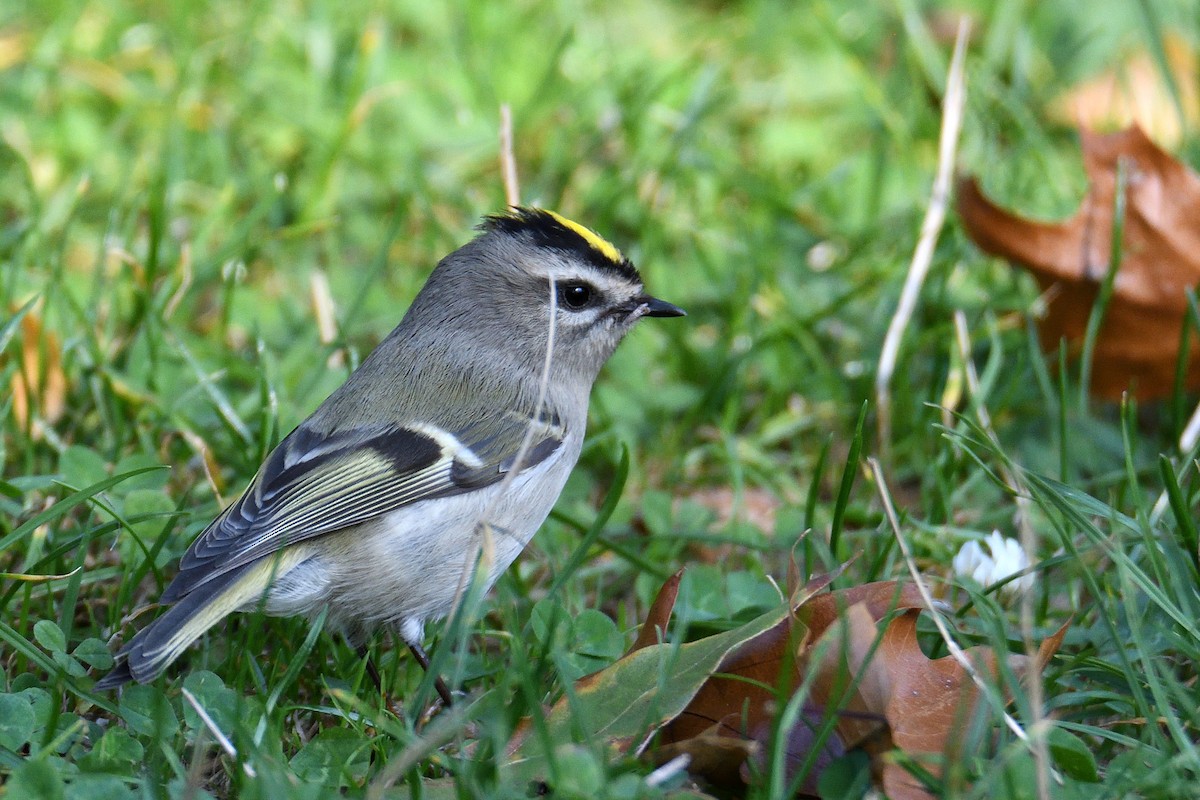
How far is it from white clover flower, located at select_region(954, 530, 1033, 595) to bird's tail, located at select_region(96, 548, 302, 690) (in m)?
1.17

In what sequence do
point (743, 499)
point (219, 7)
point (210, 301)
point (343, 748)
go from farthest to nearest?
point (219, 7) < point (210, 301) < point (743, 499) < point (343, 748)

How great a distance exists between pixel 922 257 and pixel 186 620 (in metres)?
1.90

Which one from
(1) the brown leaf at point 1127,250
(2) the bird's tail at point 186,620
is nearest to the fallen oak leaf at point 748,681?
(2) the bird's tail at point 186,620

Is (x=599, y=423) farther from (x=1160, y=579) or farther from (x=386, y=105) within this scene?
(x=386, y=105)

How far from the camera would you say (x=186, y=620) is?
1.86 m

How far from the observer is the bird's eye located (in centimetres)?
257

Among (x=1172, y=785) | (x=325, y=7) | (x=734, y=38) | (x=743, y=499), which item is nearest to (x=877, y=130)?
(x=734, y=38)

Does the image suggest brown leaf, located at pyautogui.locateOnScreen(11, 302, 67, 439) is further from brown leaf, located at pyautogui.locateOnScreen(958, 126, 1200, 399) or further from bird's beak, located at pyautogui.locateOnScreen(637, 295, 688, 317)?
brown leaf, located at pyautogui.locateOnScreen(958, 126, 1200, 399)

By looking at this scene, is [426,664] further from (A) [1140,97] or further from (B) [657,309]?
(A) [1140,97]

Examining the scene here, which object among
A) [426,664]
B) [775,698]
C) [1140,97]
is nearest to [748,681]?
[775,698]

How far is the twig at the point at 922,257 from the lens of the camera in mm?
2869

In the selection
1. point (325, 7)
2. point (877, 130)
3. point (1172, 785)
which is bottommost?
point (1172, 785)

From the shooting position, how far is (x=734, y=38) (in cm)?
438

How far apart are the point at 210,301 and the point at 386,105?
40.9 inches
